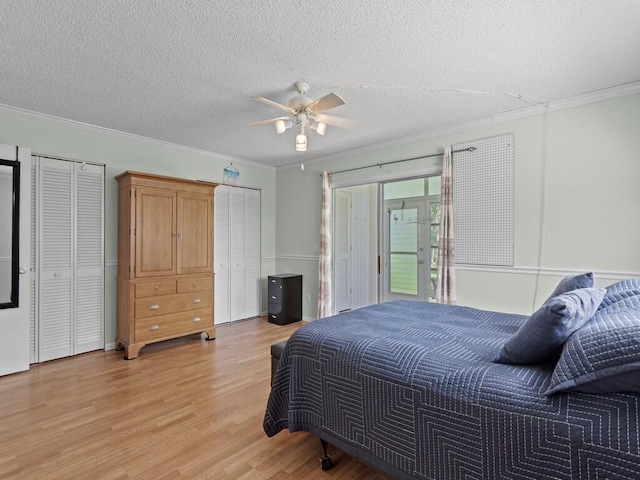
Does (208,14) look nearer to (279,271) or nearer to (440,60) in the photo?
(440,60)

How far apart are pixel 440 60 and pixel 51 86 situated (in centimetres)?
312

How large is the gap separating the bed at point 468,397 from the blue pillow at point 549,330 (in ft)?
0.07

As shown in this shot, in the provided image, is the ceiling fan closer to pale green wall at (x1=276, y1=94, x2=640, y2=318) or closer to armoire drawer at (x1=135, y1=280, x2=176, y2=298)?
Answer: pale green wall at (x1=276, y1=94, x2=640, y2=318)

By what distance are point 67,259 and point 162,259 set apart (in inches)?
36.8

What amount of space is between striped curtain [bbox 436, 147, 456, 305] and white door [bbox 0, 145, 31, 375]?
165 inches

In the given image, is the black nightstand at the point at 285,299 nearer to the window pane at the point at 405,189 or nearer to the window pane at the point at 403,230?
the window pane at the point at 403,230

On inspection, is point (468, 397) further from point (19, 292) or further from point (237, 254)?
point (237, 254)

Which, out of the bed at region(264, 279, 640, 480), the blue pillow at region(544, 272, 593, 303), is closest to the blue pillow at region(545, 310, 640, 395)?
the bed at region(264, 279, 640, 480)

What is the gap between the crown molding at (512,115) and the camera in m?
2.78

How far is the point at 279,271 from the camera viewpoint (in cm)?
575

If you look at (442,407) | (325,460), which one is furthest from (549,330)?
(325,460)

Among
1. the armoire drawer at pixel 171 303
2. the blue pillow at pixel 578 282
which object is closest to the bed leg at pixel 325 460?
the blue pillow at pixel 578 282

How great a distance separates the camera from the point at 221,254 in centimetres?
496

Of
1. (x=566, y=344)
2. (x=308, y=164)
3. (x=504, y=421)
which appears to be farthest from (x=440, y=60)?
(x=308, y=164)
